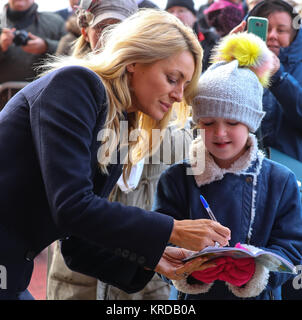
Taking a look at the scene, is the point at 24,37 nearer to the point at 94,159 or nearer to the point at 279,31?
the point at 279,31

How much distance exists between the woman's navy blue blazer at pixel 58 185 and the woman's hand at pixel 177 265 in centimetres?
30

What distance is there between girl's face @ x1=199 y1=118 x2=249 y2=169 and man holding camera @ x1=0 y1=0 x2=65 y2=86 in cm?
212

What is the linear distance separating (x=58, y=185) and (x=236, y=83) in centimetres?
97

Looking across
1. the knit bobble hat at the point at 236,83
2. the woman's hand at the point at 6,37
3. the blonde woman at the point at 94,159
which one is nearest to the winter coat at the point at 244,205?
the knit bobble hat at the point at 236,83

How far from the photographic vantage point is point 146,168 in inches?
121

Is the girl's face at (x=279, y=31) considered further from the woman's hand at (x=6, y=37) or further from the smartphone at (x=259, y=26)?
the woman's hand at (x=6, y=37)

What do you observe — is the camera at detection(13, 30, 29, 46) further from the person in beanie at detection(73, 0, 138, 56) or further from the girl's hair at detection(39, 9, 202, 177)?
the girl's hair at detection(39, 9, 202, 177)

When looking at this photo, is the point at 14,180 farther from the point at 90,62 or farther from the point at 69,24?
the point at 69,24

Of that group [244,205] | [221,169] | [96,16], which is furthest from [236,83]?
[96,16]

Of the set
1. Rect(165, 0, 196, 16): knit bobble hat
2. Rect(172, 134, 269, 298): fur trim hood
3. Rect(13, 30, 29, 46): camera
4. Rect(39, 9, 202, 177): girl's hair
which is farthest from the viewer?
Rect(165, 0, 196, 16): knit bobble hat

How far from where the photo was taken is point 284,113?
3146 millimetres

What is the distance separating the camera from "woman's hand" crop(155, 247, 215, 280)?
83.4 inches

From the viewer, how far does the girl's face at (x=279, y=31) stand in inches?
130

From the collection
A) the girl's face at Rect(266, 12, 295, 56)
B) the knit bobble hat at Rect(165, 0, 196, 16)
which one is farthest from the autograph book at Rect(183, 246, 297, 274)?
the knit bobble hat at Rect(165, 0, 196, 16)
